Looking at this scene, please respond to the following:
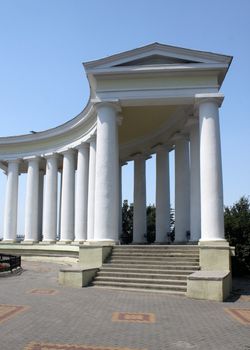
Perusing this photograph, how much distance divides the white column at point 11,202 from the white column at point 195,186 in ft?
88.3

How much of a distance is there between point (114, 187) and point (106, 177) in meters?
0.93

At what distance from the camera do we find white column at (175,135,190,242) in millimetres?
A: 38688

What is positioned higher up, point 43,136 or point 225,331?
point 43,136

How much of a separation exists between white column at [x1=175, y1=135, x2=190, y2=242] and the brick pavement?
16.7 metres

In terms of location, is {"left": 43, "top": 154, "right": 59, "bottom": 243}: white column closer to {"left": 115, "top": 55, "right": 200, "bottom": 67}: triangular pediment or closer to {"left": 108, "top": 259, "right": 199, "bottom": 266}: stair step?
{"left": 115, "top": 55, "right": 200, "bottom": 67}: triangular pediment

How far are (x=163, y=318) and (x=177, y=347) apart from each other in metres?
3.97

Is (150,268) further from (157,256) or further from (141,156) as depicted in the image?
(141,156)

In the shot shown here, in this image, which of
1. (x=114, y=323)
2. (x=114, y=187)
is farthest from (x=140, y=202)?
(x=114, y=323)

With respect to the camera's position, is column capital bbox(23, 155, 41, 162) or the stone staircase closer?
the stone staircase

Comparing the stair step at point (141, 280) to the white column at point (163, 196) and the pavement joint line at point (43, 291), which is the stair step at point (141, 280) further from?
the white column at point (163, 196)

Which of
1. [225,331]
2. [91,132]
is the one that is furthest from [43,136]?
[225,331]

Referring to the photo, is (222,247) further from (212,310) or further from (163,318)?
(163,318)

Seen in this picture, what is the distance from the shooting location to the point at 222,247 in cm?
2533

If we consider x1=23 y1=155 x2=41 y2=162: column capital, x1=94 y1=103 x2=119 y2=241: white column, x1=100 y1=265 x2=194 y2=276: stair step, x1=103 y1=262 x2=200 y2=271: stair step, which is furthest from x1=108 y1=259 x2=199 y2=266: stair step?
x1=23 y1=155 x2=41 y2=162: column capital
